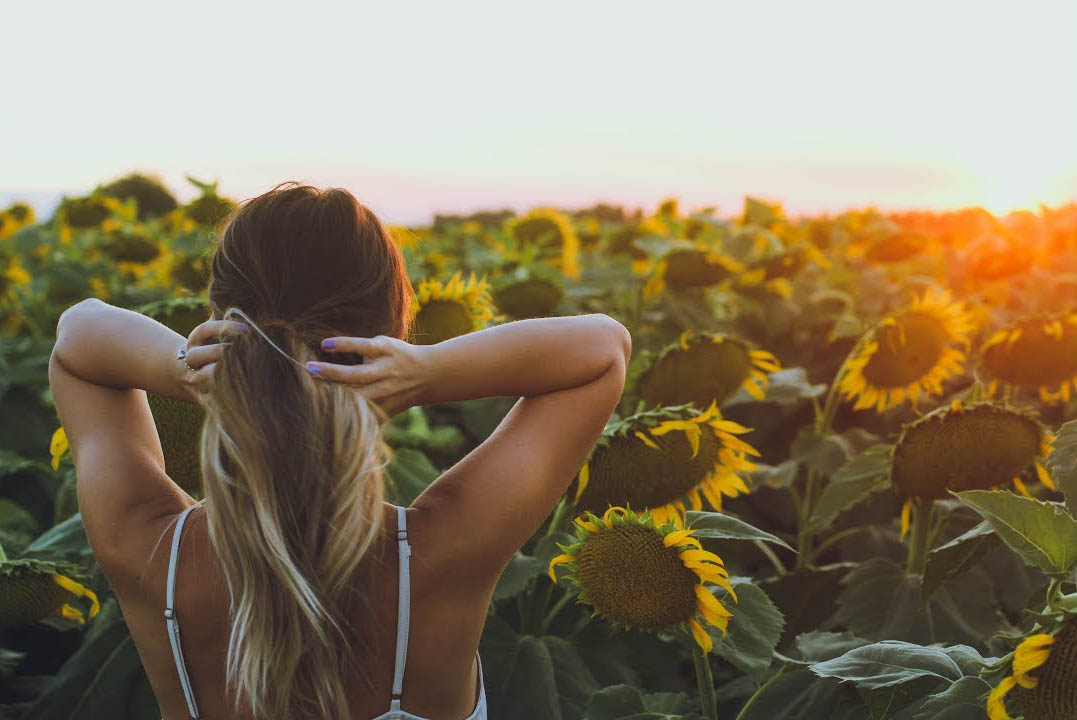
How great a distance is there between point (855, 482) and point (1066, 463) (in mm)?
572

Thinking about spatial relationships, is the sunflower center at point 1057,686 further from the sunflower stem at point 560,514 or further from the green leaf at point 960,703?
the sunflower stem at point 560,514

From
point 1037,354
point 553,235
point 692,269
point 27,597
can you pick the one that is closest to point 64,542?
point 27,597

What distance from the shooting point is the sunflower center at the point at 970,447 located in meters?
1.86

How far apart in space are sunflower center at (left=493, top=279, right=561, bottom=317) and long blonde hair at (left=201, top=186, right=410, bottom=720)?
1.77m

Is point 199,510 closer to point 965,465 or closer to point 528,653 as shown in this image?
point 528,653

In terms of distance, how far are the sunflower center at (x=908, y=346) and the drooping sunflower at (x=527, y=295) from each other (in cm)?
102

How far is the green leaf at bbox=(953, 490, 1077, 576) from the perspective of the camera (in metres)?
1.21

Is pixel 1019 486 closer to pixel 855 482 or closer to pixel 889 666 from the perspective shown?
pixel 855 482

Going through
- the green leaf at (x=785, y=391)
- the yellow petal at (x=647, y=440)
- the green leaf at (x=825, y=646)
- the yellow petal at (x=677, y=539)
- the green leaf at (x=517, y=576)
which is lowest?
the green leaf at (x=517, y=576)

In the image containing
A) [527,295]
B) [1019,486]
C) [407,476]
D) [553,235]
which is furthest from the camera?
[553,235]

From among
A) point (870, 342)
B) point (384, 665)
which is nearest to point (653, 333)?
point (870, 342)

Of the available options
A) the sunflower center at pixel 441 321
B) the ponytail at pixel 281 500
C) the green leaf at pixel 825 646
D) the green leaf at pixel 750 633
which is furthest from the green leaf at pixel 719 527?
the sunflower center at pixel 441 321

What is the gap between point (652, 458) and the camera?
1816 mm

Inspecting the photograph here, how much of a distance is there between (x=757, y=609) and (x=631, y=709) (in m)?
0.28
